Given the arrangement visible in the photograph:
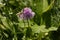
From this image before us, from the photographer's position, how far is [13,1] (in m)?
2.34

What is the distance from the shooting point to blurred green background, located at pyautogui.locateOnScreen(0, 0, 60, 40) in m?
2.06

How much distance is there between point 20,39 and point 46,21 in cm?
33

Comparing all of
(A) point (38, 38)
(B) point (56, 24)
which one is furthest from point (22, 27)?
(B) point (56, 24)

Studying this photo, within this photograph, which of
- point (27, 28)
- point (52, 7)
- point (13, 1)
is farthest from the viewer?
point (13, 1)

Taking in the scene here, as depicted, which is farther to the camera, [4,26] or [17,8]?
[17,8]

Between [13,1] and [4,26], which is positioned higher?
[13,1]

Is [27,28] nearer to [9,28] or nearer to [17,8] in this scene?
[9,28]

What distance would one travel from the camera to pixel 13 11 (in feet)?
7.45

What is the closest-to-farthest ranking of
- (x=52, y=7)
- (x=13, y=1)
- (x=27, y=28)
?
(x=27, y=28), (x=52, y=7), (x=13, y=1)

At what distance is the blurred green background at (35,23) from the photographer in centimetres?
206

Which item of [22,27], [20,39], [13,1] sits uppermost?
[13,1]

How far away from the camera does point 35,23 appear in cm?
214

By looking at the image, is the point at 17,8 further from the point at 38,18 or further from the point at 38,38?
the point at 38,38

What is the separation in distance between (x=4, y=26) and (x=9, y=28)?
0.06m
